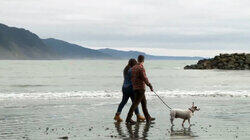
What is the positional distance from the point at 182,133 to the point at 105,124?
2994mm

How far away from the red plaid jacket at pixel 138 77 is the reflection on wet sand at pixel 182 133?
191cm

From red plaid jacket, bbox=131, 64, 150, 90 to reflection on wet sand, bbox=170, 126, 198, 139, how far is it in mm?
1910

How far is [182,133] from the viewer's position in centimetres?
1290

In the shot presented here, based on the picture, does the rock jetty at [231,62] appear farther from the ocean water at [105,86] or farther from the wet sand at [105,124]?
the wet sand at [105,124]

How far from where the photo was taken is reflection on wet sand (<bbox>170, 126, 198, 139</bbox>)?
1232 centimetres

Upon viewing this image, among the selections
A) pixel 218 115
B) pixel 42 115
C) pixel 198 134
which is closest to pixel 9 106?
pixel 42 115

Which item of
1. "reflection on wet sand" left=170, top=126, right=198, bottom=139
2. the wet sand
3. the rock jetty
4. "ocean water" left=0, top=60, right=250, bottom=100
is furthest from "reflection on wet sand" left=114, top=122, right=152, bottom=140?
the rock jetty

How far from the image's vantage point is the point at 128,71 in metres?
15.2

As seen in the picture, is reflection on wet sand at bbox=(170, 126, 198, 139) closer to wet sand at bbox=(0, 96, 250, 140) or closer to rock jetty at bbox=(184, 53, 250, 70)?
wet sand at bbox=(0, 96, 250, 140)

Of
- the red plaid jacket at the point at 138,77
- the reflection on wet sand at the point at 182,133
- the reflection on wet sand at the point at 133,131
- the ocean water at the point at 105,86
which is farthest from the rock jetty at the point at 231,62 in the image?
the reflection on wet sand at the point at 182,133

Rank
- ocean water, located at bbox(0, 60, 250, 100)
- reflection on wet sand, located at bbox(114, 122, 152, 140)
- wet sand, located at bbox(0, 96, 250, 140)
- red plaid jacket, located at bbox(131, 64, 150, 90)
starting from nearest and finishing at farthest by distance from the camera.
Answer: reflection on wet sand, located at bbox(114, 122, 152, 140)
wet sand, located at bbox(0, 96, 250, 140)
red plaid jacket, located at bbox(131, 64, 150, 90)
ocean water, located at bbox(0, 60, 250, 100)

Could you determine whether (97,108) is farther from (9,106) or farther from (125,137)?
(125,137)

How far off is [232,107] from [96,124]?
7.74 m

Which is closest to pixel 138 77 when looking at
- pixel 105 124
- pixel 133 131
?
pixel 105 124
